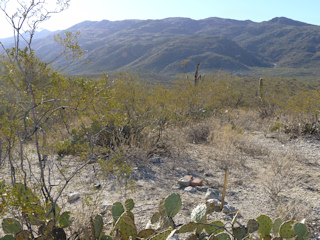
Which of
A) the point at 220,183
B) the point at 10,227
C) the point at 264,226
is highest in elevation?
the point at 10,227

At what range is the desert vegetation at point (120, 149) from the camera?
2307 mm

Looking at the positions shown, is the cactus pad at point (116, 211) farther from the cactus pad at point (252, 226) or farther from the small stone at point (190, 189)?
the small stone at point (190, 189)

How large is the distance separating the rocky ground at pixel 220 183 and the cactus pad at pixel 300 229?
1.77 feet

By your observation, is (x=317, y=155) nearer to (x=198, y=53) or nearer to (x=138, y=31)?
(x=198, y=53)

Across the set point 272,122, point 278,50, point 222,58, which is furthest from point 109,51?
point 272,122

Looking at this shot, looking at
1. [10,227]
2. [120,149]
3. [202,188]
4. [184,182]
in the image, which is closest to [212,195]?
[202,188]

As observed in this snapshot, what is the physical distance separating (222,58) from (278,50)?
47546 millimetres

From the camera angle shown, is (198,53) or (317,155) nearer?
(317,155)

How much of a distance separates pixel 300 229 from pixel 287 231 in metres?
0.12

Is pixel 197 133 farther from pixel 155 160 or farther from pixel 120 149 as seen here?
pixel 120 149

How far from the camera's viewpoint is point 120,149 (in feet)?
15.3

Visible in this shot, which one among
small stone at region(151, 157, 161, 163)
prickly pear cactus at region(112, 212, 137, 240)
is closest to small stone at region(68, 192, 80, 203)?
prickly pear cactus at region(112, 212, 137, 240)

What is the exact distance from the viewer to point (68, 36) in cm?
282

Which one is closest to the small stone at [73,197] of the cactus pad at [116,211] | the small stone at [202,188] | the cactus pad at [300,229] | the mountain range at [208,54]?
the cactus pad at [116,211]
